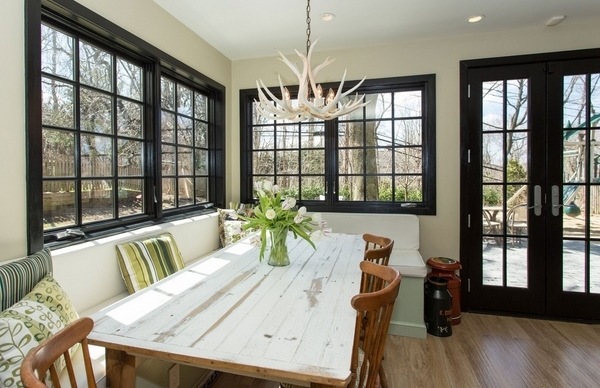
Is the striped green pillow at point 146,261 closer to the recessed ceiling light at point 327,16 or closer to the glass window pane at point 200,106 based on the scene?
the glass window pane at point 200,106

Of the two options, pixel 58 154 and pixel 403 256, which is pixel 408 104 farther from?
pixel 58 154

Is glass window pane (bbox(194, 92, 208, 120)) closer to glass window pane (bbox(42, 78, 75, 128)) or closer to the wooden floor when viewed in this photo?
glass window pane (bbox(42, 78, 75, 128))

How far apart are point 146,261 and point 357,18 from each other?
2664mm

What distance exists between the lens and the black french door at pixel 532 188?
119 inches

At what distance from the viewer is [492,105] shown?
3219 mm

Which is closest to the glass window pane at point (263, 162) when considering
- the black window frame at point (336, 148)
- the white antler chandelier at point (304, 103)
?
the black window frame at point (336, 148)

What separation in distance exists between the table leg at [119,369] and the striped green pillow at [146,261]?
1.09 m

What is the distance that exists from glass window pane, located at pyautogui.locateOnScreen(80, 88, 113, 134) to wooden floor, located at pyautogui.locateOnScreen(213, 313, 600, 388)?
1.93 meters

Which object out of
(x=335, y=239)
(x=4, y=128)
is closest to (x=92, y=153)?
(x=4, y=128)

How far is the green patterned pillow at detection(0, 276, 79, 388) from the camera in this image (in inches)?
43.2

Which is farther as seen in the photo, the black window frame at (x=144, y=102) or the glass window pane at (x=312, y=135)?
the glass window pane at (x=312, y=135)

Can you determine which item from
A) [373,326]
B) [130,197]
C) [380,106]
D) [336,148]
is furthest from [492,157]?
[130,197]

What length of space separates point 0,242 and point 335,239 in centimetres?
212

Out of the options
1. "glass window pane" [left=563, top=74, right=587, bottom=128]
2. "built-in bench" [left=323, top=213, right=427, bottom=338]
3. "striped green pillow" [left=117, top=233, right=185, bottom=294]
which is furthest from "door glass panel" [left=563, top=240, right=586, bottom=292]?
"striped green pillow" [left=117, top=233, right=185, bottom=294]
